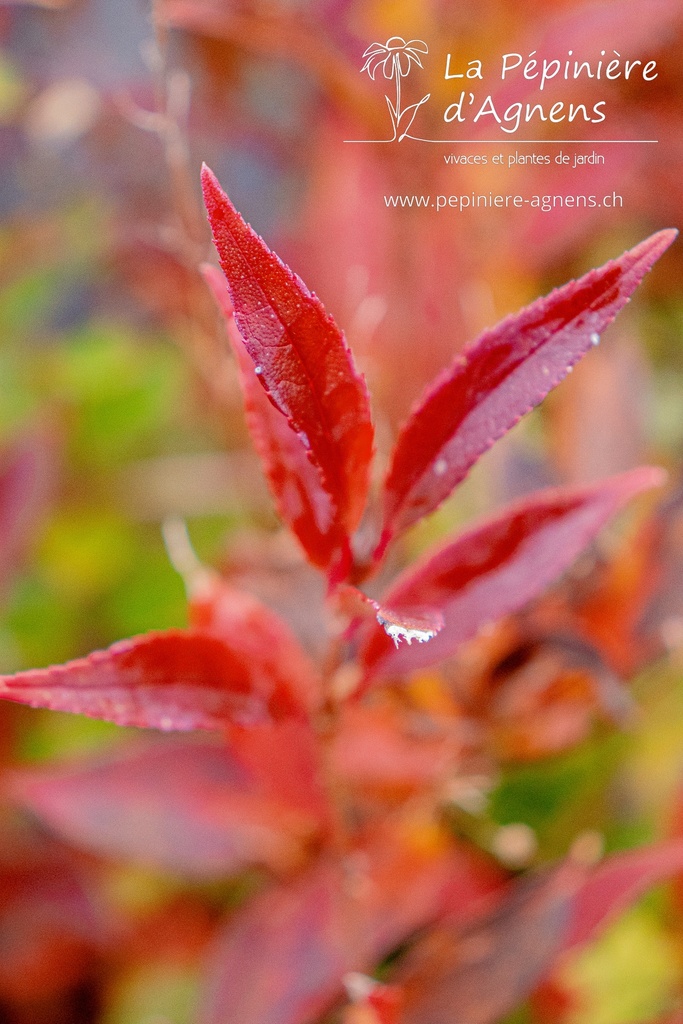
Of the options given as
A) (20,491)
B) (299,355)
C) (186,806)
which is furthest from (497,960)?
(20,491)

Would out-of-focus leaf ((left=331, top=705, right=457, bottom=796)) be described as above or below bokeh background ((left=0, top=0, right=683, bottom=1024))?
below

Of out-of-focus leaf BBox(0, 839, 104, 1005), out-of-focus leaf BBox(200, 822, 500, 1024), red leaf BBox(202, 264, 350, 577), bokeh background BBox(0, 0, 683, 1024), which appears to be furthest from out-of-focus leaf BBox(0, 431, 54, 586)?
red leaf BBox(202, 264, 350, 577)

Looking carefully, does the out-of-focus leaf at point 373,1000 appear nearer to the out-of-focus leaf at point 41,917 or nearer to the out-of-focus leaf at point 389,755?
the out-of-focus leaf at point 389,755

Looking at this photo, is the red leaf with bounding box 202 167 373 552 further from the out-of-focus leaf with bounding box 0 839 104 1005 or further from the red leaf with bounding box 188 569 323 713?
the out-of-focus leaf with bounding box 0 839 104 1005

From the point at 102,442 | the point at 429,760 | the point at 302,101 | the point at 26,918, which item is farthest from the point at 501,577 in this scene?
the point at 302,101

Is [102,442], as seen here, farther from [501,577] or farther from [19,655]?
[501,577]

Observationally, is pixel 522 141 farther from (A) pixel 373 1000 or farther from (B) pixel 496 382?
(A) pixel 373 1000
